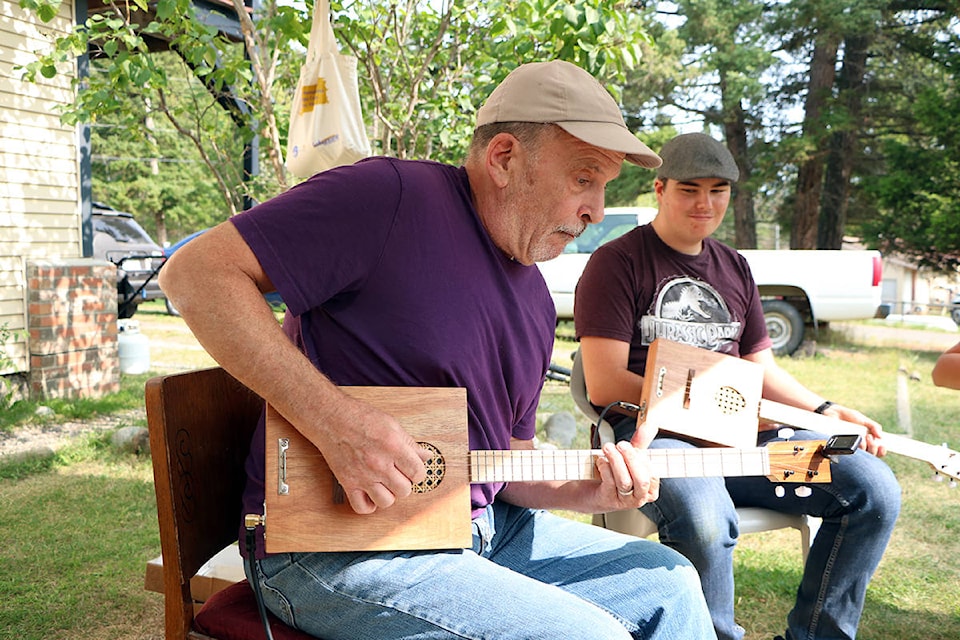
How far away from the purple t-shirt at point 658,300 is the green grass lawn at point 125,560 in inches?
47.0

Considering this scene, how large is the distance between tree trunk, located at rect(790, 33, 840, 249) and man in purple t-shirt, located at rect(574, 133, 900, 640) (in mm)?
13241

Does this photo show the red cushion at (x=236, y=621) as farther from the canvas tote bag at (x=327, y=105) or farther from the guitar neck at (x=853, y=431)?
the canvas tote bag at (x=327, y=105)

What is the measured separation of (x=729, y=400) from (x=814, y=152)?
14.1m

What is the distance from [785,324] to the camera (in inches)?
404

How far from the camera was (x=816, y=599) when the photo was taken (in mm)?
2561

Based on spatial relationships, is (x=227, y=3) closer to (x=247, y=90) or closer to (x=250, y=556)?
(x=247, y=90)

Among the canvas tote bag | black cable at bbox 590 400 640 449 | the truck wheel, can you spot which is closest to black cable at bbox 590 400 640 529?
black cable at bbox 590 400 640 449

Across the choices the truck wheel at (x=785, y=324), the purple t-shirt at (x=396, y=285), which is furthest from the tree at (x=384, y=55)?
the truck wheel at (x=785, y=324)

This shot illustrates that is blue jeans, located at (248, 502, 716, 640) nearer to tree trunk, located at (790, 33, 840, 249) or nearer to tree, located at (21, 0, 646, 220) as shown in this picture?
tree, located at (21, 0, 646, 220)

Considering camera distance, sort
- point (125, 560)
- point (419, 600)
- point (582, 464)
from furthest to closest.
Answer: point (125, 560) → point (582, 464) → point (419, 600)

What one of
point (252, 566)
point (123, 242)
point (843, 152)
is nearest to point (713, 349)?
point (252, 566)

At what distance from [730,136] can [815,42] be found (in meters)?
2.39

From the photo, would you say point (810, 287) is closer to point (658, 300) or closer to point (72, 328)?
point (72, 328)

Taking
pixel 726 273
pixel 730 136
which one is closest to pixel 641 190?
pixel 730 136
